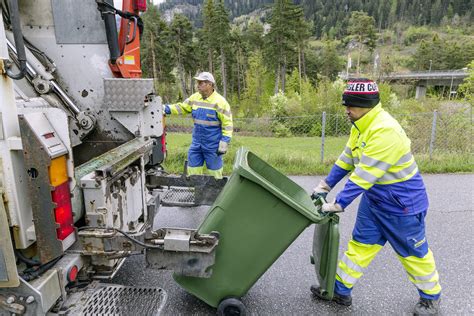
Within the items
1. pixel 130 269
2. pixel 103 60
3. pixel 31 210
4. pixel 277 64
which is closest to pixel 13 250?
pixel 31 210

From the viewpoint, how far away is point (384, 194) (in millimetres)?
2561

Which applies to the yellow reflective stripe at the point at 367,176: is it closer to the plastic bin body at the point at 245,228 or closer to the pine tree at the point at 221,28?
the plastic bin body at the point at 245,228

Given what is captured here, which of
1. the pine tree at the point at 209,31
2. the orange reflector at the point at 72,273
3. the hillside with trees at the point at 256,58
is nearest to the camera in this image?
the orange reflector at the point at 72,273

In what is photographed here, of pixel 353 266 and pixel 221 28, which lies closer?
pixel 353 266

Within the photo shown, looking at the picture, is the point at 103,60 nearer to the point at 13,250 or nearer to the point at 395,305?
the point at 13,250

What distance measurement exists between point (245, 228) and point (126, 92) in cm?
167

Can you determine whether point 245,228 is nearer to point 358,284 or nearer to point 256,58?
point 358,284

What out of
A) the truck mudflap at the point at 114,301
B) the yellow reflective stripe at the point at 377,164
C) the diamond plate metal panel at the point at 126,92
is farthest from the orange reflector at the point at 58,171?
the yellow reflective stripe at the point at 377,164

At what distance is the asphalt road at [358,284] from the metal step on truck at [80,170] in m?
0.48

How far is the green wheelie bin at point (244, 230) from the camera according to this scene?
2.32 meters

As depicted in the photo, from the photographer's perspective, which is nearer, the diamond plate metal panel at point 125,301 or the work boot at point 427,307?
the diamond plate metal panel at point 125,301

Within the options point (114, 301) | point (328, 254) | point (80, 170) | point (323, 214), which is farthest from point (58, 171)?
point (328, 254)

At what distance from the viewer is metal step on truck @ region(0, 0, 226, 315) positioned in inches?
72.8

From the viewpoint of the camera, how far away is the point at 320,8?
113 metres
